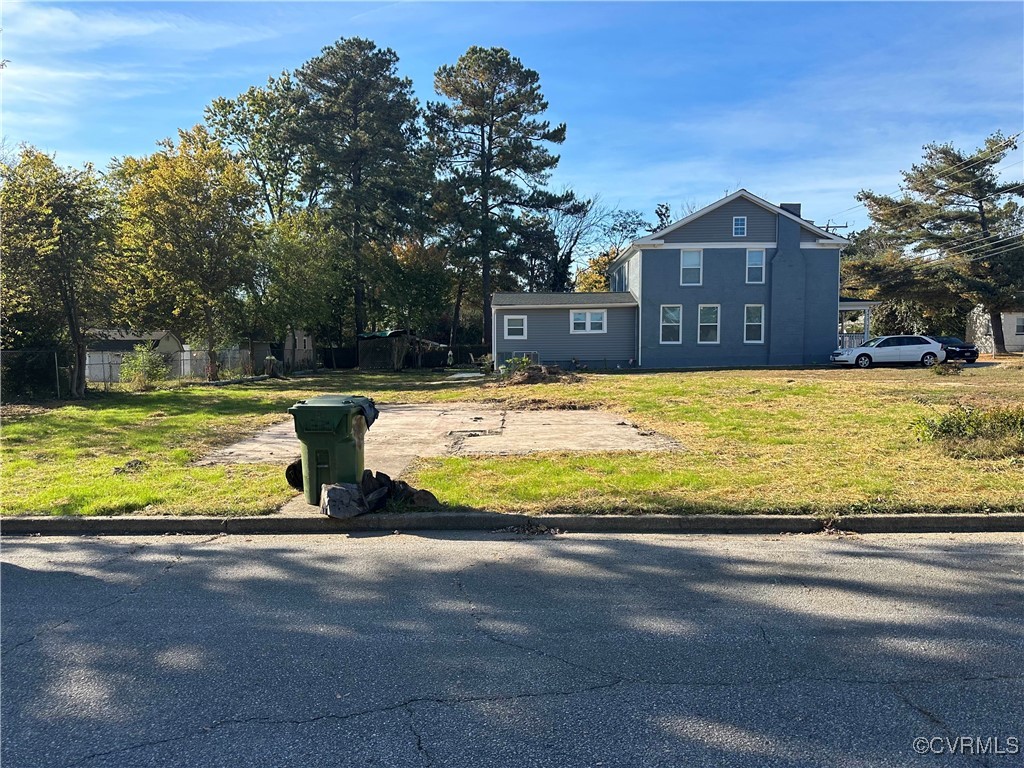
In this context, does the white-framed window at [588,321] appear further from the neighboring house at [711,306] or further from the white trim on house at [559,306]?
the white trim on house at [559,306]

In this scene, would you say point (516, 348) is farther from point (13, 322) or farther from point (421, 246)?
point (13, 322)

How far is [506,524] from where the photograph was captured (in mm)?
6316

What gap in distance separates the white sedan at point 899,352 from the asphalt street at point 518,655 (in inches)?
1052

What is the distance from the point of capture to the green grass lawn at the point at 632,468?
6.74 meters

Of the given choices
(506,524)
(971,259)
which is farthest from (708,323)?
(506,524)

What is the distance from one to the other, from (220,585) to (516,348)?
1102 inches

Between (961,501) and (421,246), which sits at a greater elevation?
(421,246)

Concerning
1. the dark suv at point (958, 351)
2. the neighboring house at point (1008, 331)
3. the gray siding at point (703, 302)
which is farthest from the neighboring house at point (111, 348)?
the neighboring house at point (1008, 331)

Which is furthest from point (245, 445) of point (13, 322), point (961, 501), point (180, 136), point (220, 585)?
point (180, 136)

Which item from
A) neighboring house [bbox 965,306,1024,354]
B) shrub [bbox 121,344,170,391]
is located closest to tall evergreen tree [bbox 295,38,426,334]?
shrub [bbox 121,344,170,391]

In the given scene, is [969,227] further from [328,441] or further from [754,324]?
[328,441]

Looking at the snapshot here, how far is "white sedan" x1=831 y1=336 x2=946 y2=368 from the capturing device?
1162 inches

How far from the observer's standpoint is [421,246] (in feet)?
144

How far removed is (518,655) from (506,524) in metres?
2.62
